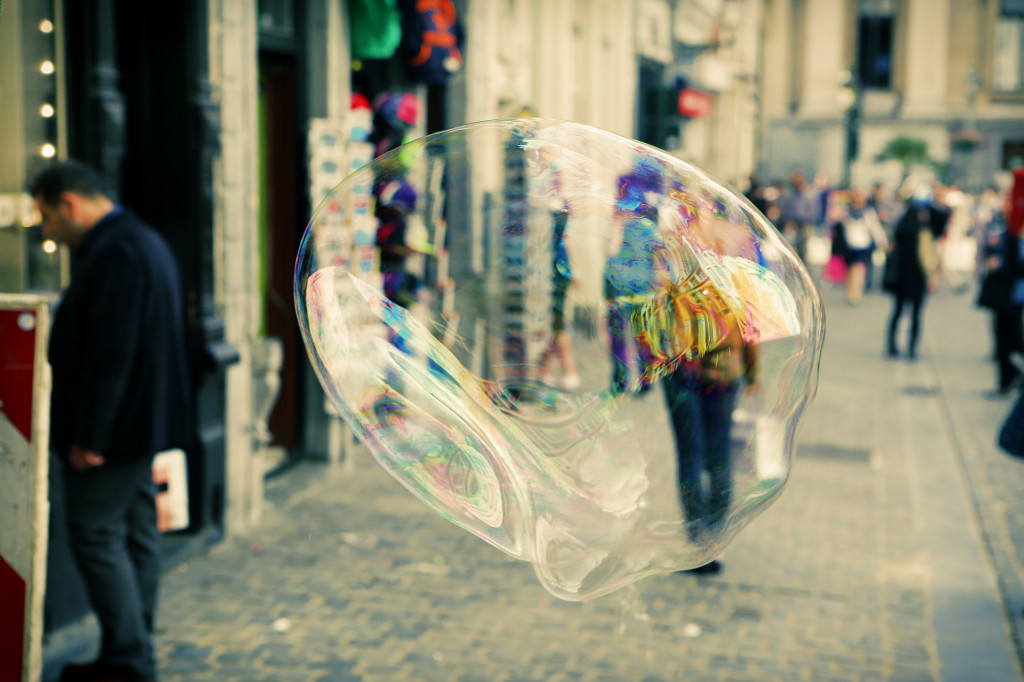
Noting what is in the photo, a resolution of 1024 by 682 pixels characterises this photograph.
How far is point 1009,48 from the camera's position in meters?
52.8

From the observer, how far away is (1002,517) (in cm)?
723

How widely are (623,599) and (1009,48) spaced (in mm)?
55198

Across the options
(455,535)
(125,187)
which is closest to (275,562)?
(455,535)

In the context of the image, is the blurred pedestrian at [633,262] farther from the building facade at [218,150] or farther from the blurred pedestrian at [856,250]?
the blurred pedestrian at [856,250]

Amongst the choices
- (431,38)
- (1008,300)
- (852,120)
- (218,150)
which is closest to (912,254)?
(1008,300)

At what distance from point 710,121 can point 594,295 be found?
84.2 feet

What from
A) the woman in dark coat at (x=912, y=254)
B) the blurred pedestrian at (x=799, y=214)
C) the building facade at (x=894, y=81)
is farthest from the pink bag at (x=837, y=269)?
the building facade at (x=894, y=81)

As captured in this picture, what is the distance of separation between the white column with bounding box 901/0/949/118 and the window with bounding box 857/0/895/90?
1.35 metres

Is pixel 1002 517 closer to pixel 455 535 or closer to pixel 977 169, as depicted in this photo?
pixel 455 535

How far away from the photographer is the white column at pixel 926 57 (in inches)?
2088

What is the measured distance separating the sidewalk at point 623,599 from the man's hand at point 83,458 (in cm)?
101

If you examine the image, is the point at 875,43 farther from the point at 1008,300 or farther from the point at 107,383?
the point at 107,383

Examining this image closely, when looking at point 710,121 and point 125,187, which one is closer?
point 125,187

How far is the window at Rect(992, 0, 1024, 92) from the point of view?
5262cm
